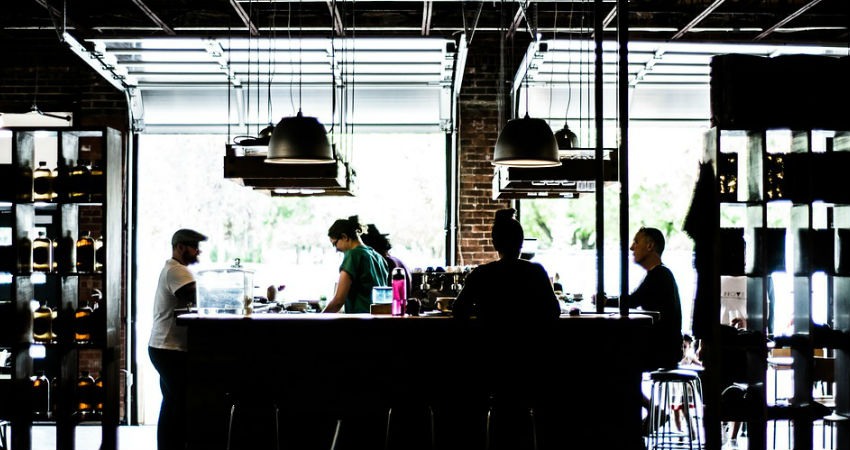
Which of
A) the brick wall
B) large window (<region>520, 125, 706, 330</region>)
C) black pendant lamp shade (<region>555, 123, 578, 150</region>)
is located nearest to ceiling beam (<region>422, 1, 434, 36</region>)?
the brick wall

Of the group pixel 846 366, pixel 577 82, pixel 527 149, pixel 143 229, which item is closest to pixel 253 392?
pixel 527 149

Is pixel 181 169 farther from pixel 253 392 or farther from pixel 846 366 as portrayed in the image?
pixel 846 366

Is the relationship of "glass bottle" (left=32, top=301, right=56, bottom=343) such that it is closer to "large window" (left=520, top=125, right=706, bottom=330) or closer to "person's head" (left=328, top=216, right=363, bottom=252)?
"person's head" (left=328, top=216, right=363, bottom=252)

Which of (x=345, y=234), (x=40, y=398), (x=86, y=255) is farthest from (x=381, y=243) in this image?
(x=40, y=398)

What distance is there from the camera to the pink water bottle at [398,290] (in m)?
4.94

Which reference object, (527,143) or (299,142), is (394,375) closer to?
(299,142)

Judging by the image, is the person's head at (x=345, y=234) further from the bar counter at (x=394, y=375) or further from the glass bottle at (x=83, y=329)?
the glass bottle at (x=83, y=329)

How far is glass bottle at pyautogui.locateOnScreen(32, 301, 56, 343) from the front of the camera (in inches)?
229

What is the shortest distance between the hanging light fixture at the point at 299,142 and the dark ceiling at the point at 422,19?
11.7ft

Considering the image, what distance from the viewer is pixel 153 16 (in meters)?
7.61

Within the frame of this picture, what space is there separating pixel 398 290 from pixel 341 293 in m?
1.20

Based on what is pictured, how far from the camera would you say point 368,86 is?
938 centimetres

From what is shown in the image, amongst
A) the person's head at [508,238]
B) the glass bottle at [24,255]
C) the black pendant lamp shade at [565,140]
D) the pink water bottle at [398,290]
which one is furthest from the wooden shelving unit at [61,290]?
the black pendant lamp shade at [565,140]

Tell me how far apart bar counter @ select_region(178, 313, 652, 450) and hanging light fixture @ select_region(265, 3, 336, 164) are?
0.93 metres
